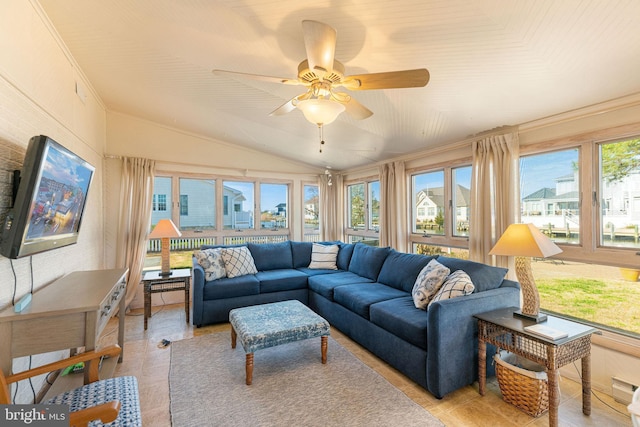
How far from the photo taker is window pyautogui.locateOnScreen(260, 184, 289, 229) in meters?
5.18

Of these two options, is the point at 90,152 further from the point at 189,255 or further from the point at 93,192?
the point at 189,255

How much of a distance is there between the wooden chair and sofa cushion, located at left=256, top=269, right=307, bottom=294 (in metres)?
2.07

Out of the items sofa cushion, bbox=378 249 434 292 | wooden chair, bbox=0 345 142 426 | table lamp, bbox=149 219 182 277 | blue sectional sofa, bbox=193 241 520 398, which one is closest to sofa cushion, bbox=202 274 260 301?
blue sectional sofa, bbox=193 241 520 398

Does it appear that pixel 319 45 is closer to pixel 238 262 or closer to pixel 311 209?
pixel 238 262

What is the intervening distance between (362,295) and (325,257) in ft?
4.86

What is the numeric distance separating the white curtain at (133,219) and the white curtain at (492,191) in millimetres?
4297

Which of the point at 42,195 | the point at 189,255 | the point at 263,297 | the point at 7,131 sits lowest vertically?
the point at 263,297

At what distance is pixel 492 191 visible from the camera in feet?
9.64

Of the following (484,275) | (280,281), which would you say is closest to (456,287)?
(484,275)

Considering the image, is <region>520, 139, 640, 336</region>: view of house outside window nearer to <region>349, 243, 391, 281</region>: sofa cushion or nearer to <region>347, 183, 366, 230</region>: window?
<region>349, 243, 391, 281</region>: sofa cushion

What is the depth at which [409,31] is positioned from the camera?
1.71 meters

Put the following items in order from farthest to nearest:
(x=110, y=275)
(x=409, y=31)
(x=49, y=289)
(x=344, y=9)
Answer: (x=110, y=275), (x=49, y=289), (x=409, y=31), (x=344, y=9)

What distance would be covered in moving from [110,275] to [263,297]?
1.71m

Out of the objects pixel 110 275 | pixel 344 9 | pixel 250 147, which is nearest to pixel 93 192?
pixel 110 275
